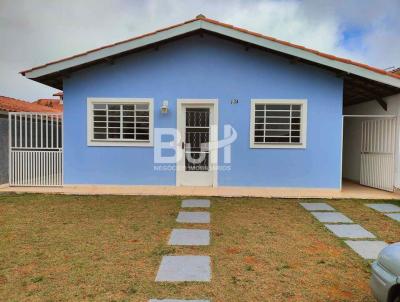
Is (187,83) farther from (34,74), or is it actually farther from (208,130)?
(34,74)

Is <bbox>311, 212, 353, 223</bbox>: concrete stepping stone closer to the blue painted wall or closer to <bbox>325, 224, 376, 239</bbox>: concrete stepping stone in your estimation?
<bbox>325, 224, 376, 239</bbox>: concrete stepping stone

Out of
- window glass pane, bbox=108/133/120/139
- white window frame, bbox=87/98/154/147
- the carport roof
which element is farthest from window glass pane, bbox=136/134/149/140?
the carport roof

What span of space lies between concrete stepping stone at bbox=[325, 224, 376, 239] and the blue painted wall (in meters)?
3.63

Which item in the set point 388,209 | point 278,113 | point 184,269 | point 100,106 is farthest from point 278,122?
point 184,269

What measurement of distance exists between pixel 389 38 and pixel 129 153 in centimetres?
2104

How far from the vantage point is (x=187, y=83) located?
10078mm

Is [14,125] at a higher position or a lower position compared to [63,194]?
higher

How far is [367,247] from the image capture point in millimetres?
5316

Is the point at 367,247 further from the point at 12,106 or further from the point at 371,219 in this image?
the point at 12,106

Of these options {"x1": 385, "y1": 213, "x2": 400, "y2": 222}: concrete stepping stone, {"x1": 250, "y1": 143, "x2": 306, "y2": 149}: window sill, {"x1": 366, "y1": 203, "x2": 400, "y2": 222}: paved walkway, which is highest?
{"x1": 250, "y1": 143, "x2": 306, "y2": 149}: window sill

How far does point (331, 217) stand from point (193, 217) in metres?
3.04

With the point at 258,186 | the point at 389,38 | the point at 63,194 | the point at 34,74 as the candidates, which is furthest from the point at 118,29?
the point at 389,38

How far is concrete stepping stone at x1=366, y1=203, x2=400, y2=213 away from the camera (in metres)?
7.90

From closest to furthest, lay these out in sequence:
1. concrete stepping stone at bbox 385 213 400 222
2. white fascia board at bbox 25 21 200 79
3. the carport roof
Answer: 1. concrete stepping stone at bbox 385 213 400 222
2. the carport roof
3. white fascia board at bbox 25 21 200 79
